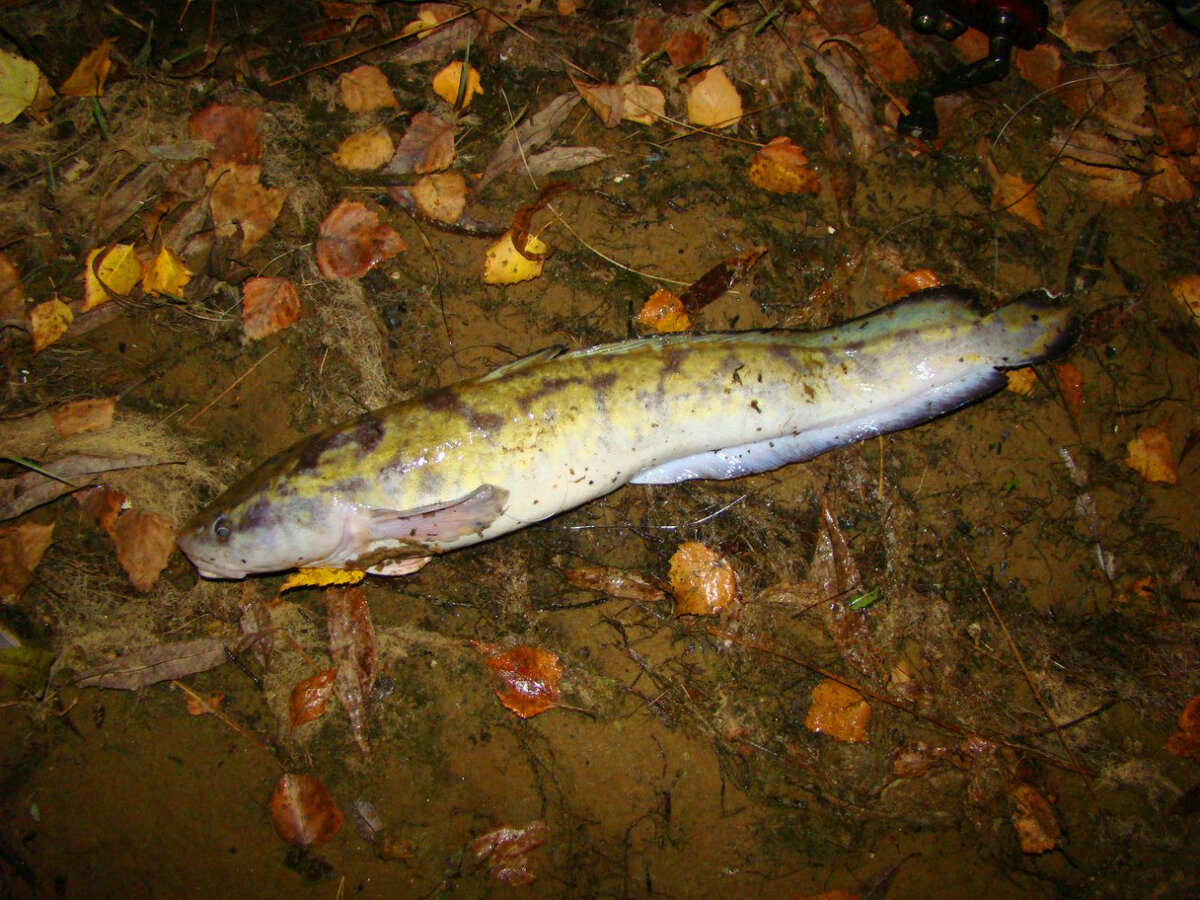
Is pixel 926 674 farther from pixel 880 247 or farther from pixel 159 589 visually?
pixel 159 589

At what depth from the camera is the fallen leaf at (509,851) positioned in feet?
10.3

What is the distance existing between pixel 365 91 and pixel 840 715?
Result: 4535 millimetres

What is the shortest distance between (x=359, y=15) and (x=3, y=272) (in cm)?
255

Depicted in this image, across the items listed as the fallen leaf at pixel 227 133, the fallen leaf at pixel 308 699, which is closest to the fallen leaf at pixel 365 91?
the fallen leaf at pixel 227 133

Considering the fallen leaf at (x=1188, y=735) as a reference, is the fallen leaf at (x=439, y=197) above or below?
above

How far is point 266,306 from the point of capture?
3.54 meters

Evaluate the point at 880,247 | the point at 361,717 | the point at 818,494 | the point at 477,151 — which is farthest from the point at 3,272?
the point at 880,247

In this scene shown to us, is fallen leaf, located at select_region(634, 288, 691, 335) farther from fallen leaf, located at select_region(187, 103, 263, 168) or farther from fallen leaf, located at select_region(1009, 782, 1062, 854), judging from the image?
fallen leaf, located at select_region(1009, 782, 1062, 854)

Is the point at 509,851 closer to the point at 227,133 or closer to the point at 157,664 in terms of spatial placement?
the point at 157,664

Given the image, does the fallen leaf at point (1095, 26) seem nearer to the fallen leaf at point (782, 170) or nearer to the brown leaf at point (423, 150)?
the fallen leaf at point (782, 170)

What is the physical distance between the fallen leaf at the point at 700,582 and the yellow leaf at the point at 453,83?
118 inches

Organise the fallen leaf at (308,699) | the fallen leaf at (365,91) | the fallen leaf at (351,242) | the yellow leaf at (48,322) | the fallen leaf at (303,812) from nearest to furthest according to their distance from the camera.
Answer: the fallen leaf at (303,812), the fallen leaf at (308,699), the yellow leaf at (48,322), the fallen leaf at (351,242), the fallen leaf at (365,91)

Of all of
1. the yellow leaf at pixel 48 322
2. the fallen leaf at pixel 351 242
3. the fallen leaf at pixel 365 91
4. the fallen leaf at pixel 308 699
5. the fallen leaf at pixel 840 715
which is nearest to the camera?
the fallen leaf at pixel 308 699

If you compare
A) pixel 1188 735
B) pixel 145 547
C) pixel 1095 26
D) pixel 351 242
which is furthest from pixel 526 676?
pixel 1095 26
